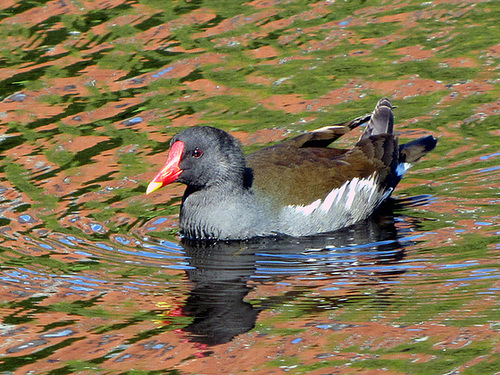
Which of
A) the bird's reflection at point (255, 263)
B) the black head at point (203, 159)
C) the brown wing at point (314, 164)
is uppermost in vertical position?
the black head at point (203, 159)

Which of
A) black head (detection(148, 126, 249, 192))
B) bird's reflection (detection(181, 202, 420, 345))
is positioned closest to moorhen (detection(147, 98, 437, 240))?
black head (detection(148, 126, 249, 192))

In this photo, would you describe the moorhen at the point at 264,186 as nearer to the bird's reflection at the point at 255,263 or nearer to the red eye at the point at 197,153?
the red eye at the point at 197,153

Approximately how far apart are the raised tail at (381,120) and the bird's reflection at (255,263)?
75 cm

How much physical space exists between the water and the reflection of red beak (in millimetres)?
458

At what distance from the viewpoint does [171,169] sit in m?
6.64

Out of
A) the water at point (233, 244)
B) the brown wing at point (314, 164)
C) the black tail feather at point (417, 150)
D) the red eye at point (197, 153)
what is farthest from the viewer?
the black tail feather at point (417, 150)

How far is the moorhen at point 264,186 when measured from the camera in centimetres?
676

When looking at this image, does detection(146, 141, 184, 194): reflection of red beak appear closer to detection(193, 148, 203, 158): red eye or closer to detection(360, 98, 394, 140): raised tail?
detection(193, 148, 203, 158): red eye

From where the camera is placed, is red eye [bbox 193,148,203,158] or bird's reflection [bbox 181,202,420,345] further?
red eye [bbox 193,148,203,158]

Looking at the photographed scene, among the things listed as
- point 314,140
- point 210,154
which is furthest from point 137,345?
point 314,140

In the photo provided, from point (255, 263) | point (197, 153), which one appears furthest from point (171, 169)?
point (255, 263)

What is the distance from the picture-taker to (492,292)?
18.2 feet

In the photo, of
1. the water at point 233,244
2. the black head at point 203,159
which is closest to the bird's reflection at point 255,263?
the water at point 233,244

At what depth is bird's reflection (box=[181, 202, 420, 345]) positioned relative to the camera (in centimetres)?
539
